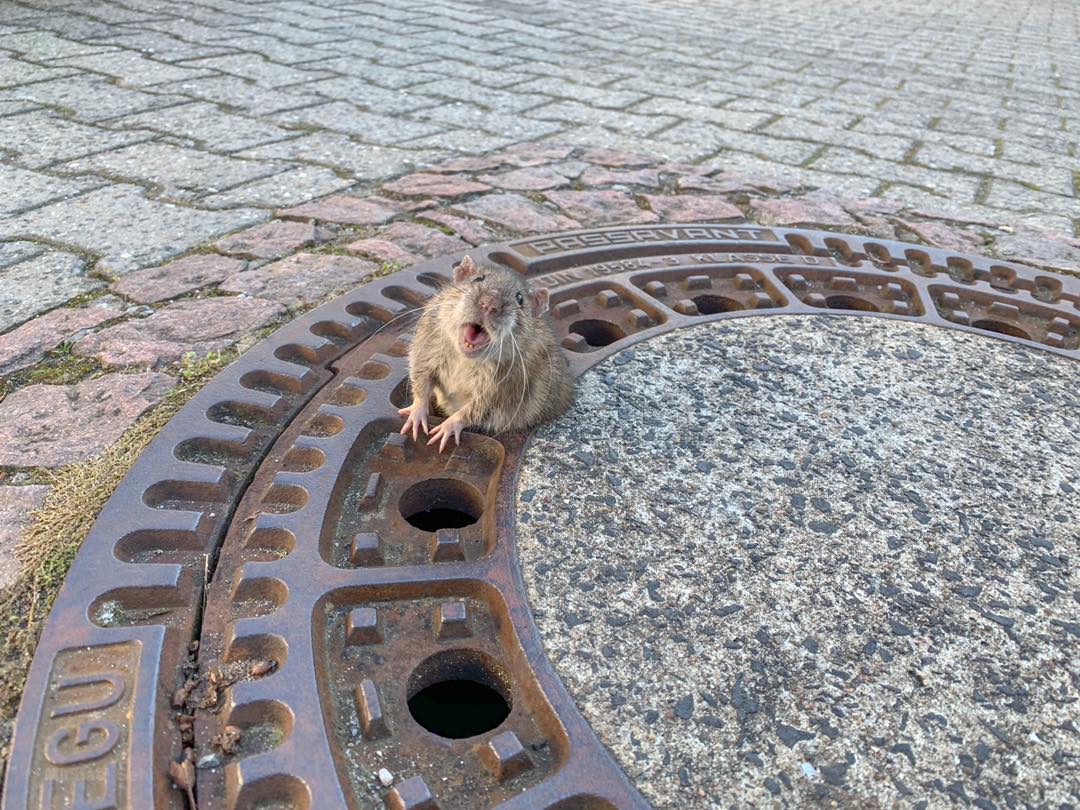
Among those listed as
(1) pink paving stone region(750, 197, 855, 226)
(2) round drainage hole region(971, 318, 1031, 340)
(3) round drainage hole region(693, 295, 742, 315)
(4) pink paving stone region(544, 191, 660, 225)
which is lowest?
(2) round drainage hole region(971, 318, 1031, 340)

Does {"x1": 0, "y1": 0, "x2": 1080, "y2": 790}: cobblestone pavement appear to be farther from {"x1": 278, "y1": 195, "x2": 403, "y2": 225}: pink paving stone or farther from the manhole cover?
the manhole cover

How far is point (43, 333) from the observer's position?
2129 mm

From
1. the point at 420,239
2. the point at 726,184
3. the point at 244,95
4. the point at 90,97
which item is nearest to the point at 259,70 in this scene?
the point at 244,95

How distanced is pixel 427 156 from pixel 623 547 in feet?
8.30

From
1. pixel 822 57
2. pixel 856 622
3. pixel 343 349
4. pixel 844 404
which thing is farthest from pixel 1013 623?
pixel 822 57

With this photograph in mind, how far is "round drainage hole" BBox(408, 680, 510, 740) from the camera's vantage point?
1.45 metres

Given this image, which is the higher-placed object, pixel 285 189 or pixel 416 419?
pixel 285 189

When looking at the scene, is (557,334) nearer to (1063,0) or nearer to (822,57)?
(822,57)

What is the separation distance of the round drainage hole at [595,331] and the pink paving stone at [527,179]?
1.11m

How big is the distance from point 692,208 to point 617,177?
1.50ft

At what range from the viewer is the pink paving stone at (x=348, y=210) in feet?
9.55

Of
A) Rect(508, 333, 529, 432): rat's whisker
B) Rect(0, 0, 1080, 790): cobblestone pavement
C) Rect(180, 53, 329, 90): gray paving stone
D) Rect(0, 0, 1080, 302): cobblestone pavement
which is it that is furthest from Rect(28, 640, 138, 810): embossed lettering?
Rect(180, 53, 329, 90): gray paving stone

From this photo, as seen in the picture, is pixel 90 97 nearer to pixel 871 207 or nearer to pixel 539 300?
pixel 539 300

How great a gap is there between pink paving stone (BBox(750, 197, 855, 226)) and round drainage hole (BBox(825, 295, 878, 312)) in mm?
615
